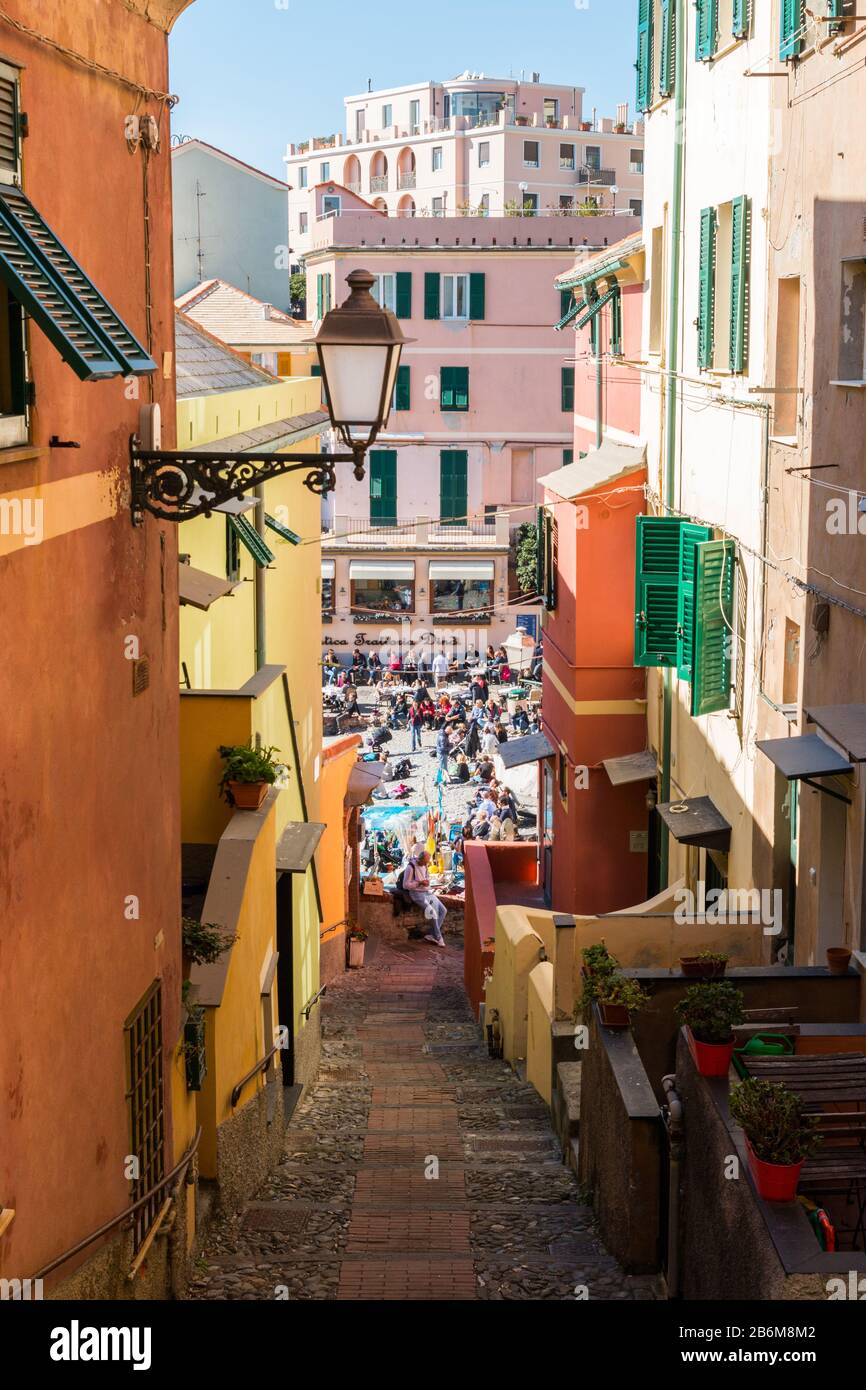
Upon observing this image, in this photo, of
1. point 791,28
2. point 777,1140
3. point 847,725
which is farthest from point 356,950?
point 777,1140

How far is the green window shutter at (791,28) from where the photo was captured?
43.0 ft

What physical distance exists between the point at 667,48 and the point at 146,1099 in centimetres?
1482

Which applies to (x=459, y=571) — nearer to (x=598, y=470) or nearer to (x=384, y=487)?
(x=384, y=487)

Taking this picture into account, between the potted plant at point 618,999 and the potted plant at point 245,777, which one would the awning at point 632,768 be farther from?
the potted plant at point 618,999

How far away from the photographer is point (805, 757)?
11.1 m

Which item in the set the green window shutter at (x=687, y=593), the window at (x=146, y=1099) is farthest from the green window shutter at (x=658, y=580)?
the window at (x=146, y=1099)

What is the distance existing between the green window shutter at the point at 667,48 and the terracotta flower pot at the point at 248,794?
10974 mm

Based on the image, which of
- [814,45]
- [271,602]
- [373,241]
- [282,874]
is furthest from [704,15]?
[373,241]

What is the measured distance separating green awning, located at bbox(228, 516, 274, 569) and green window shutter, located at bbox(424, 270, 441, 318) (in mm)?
36235

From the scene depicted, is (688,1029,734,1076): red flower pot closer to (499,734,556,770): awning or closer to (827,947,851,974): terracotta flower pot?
(827,947,851,974): terracotta flower pot

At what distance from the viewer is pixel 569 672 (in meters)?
22.8

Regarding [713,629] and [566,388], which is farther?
[566,388]
